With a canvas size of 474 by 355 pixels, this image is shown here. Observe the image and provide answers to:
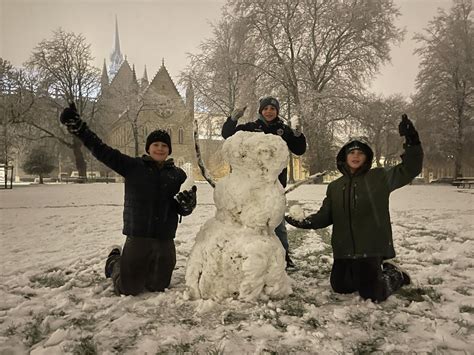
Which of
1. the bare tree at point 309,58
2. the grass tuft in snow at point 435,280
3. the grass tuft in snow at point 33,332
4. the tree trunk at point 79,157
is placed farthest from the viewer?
the tree trunk at point 79,157

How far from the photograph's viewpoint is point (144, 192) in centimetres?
242

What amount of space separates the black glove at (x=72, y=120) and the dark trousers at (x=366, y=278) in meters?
2.23

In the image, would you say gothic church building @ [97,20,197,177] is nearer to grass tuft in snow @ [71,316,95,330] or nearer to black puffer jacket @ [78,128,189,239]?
black puffer jacket @ [78,128,189,239]

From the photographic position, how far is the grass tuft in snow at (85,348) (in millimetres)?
1567

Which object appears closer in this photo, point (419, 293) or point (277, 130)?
point (419, 293)

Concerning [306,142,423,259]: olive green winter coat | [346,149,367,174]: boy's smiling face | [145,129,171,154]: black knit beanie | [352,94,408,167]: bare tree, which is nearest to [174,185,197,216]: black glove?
[145,129,171,154]: black knit beanie

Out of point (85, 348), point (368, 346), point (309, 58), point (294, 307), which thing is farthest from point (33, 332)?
point (309, 58)

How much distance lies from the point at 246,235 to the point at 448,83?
947 centimetres

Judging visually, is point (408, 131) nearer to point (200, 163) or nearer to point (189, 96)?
point (200, 163)

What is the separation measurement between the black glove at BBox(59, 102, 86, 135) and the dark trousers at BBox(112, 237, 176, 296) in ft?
2.98

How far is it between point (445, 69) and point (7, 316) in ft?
32.7

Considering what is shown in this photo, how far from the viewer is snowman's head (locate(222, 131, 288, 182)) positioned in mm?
2238

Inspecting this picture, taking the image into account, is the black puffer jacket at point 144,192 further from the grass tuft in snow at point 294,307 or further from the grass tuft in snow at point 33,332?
the grass tuft in snow at point 294,307

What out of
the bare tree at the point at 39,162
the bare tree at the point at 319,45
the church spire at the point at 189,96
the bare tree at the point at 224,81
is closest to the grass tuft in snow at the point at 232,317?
the bare tree at the point at 224,81
